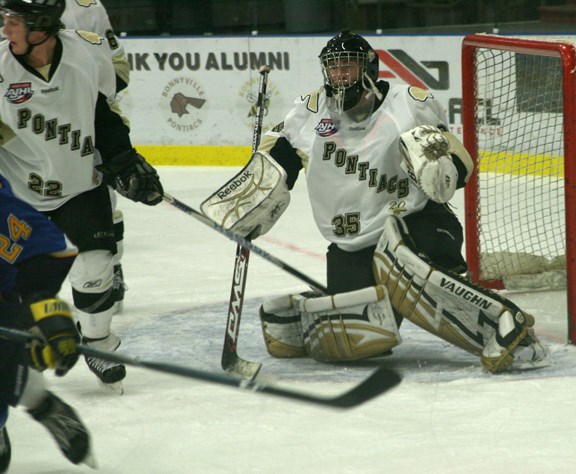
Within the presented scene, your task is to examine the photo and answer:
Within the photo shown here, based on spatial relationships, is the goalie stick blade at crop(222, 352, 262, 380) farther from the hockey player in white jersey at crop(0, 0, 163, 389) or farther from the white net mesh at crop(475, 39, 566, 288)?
the white net mesh at crop(475, 39, 566, 288)

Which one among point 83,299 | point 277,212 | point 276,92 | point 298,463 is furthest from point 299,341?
point 276,92

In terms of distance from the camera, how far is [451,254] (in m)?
3.44

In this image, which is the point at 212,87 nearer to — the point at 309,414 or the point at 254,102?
the point at 254,102

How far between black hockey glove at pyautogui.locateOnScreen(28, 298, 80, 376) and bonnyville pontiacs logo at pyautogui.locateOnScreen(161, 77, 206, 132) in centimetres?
506

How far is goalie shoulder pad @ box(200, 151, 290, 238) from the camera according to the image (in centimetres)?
346

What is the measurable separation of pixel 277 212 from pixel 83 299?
2.08 feet

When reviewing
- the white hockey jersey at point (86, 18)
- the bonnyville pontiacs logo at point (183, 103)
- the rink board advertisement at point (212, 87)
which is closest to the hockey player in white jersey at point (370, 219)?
the white hockey jersey at point (86, 18)

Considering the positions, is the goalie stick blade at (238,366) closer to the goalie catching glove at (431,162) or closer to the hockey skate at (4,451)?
the goalie catching glove at (431,162)

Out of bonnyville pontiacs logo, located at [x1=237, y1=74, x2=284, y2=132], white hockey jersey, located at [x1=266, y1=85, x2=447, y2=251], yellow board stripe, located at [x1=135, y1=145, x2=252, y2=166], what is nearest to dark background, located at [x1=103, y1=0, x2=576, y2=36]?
bonnyville pontiacs logo, located at [x1=237, y1=74, x2=284, y2=132]

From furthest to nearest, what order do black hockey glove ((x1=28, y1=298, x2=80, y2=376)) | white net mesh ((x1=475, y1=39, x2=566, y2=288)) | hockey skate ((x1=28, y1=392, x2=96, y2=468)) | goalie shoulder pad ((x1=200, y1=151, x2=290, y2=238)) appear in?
white net mesh ((x1=475, y1=39, x2=566, y2=288)) → goalie shoulder pad ((x1=200, y1=151, x2=290, y2=238)) → hockey skate ((x1=28, y1=392, x2=96, y2=468)) → black hockey glove ((x1=28, y1=298, x2=80, y2=376))

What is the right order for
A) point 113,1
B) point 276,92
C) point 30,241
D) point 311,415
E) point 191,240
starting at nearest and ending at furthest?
point 30,241, point 311,415, point 191,240, point 276,92, point 113,1

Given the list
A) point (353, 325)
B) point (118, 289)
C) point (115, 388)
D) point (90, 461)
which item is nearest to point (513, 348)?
point (353, 325)

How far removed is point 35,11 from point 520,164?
2.48m

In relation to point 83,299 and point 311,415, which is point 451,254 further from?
point 83,299
